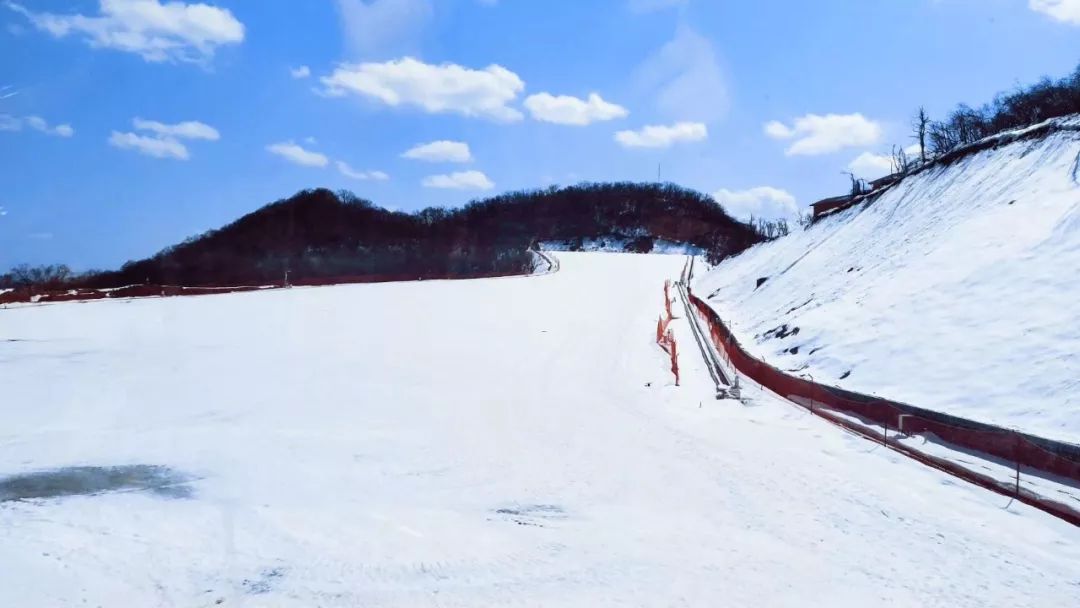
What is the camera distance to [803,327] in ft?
55.3

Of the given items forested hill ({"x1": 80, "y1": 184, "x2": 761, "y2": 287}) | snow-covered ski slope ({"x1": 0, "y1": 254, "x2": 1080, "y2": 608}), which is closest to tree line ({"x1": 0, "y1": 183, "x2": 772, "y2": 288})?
forested hill ({"x1": 80, "y1": 184, "x2": 761, "y2": 287})

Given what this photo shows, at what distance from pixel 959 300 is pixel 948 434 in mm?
5396

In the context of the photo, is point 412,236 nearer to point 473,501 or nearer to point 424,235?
point 424,235

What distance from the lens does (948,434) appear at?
9.23 metres

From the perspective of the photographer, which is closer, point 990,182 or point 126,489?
point 126,489

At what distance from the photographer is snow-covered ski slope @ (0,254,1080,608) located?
563 cm

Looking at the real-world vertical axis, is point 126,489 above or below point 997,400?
below

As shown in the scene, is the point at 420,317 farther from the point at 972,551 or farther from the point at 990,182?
the point at 972,551

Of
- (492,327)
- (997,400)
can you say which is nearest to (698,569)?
(997,400)

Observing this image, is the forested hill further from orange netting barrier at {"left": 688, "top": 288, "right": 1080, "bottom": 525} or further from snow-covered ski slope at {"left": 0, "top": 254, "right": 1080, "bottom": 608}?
orange netting barrier at {"left": 688, "top": 288, "right": 1080, "bottom": 525}

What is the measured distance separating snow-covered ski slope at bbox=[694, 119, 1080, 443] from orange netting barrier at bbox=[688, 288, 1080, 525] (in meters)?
0.40

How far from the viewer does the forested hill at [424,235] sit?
80062 mm

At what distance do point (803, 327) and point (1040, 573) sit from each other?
11.4 m

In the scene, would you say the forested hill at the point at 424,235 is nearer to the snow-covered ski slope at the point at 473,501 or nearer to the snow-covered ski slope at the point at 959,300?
the snow-covered ski slope at the point at 959,300
